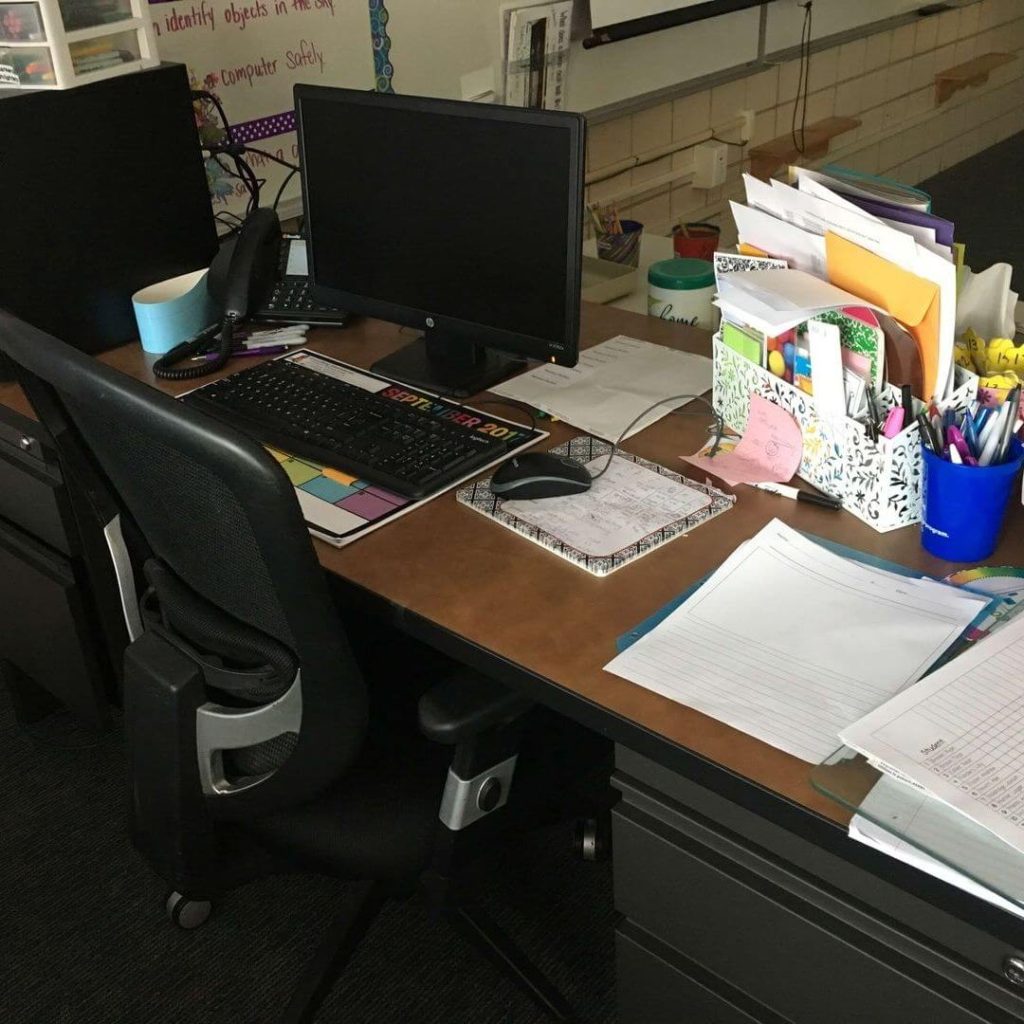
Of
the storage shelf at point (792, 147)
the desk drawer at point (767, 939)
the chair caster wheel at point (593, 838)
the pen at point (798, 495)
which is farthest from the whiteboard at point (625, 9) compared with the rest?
the desk drawer at point (767, 939)

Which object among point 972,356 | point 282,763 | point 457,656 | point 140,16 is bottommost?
point 282,763

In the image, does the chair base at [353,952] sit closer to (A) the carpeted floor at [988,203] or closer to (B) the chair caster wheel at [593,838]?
(B) the chair caster wheel at [593,838]

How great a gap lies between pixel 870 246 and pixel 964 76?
149 inches

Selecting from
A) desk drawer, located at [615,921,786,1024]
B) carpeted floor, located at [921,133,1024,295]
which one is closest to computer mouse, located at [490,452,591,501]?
desk drawer, located at [615,921,786,1024]

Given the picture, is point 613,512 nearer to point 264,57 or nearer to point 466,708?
point 466,708

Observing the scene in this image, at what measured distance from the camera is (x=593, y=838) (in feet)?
5.79

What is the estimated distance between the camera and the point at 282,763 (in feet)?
3.85

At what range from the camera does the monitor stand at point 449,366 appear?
1598 mm

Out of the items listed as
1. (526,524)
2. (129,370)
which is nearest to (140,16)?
(129,370)

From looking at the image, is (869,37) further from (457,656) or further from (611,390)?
(457,656)

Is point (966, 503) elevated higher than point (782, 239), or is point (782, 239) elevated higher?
point (782, 239)

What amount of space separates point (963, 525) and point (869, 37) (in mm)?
3308

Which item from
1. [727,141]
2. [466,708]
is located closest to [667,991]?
[466,708]

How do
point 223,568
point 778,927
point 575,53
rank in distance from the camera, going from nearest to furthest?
point 778,927 < point 223,568 < point 575,53
